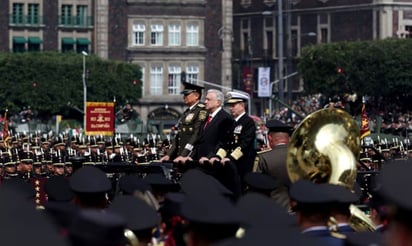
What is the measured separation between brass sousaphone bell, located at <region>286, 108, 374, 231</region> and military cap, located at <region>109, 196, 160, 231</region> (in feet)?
14.5

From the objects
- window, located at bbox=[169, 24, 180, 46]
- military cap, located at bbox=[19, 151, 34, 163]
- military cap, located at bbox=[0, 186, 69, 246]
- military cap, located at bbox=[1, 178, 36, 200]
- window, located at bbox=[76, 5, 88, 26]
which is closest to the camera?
military cap, located at bbox=[0, 186, 69, 246]

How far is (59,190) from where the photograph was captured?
1339 centimetres

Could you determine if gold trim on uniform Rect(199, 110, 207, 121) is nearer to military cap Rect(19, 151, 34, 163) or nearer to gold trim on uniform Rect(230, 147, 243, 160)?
gold trim on uniform Rect(230, 147, 243, 160)

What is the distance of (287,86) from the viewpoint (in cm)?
11062

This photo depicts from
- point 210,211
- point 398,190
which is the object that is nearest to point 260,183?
point 210,211

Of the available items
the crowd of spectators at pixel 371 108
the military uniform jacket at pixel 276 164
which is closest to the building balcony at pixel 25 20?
the crowd of spectators at pixel 371 108

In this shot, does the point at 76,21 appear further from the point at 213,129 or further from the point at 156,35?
the point at 213,129

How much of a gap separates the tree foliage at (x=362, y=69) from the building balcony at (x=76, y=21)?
1585 centimetres

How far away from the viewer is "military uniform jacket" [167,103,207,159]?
18281 millimetres

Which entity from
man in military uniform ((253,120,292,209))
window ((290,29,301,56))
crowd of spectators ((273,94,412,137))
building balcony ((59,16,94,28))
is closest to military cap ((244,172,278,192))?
man in military uniform ((253,120,292,209))

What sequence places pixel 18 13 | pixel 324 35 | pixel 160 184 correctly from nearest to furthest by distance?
pixel 160 184
pixel 18 13
pixel 324 35

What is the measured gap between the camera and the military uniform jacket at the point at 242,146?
17812mm

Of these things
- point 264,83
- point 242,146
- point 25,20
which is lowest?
point 242,146

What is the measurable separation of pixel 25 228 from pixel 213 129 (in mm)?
10983
